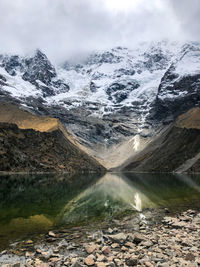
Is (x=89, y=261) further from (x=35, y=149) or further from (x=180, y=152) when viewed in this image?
(x=180, y=152)

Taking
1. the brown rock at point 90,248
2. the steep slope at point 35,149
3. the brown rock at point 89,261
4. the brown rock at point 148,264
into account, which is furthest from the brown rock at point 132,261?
the steep slope at point 35,149

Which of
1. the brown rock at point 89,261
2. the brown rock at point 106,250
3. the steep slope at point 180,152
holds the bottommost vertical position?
the brown rock at point 89,261

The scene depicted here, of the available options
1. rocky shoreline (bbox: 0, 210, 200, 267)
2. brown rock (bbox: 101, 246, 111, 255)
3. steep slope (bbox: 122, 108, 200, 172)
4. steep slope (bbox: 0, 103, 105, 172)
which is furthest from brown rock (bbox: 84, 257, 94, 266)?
steep slope (bbox: 122, 108, 200, 172)

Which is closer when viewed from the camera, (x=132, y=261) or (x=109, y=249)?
(x=132, y=261)

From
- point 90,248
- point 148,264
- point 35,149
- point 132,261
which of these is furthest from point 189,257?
point 35,149

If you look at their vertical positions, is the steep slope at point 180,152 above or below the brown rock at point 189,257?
above

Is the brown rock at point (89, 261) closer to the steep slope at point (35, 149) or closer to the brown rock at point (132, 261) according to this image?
the brown rock at point (132, 261)

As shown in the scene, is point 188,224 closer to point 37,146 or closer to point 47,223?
point 47,223
